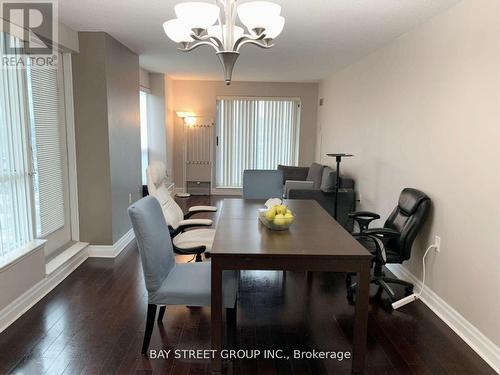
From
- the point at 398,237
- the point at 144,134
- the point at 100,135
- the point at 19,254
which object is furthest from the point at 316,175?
the point at 19,254

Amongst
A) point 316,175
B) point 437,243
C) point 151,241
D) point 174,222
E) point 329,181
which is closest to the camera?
point 151,241

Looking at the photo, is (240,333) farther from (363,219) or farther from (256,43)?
(256,43)

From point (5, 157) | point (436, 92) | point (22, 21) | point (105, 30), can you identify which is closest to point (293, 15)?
point (436, 92)

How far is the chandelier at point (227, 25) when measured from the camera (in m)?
2.07

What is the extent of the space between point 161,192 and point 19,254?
1.18 m

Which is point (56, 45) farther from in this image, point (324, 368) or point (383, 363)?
point (383, 363)

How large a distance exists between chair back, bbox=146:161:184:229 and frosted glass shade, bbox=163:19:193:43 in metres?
1.17

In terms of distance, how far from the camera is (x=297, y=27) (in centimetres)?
346

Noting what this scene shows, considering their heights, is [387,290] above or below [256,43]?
below

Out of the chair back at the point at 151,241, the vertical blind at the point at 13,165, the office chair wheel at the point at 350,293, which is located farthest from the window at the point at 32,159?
the office chair wheel at the point at 350,293

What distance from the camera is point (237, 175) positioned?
804 centimetres

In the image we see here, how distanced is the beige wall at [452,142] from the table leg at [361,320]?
0.87 m

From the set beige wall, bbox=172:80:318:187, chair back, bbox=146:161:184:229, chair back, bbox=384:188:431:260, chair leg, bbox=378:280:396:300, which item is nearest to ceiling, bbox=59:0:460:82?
chair back, bbox=146:161:184:229

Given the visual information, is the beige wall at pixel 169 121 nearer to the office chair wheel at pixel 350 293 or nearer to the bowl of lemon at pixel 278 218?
the office chair wheel at pixel 350 293
